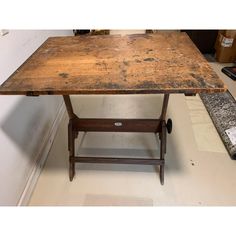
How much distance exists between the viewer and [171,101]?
2.48 m

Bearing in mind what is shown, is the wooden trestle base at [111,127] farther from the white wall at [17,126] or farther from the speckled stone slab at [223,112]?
the speckled stone slab at [223,112]

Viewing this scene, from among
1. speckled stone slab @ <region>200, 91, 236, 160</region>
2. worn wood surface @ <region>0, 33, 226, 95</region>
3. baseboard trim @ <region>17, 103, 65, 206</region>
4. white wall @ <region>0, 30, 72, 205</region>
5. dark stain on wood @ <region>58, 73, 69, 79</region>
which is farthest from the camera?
speckled stone slab @ <region>200, 91, 236, 160</region>

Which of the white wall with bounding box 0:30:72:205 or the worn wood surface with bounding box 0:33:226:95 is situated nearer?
the worn wood surface with bounding box 0:33:226:95

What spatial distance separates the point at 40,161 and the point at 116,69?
0.97 m

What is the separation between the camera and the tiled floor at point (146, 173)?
4.99 ft

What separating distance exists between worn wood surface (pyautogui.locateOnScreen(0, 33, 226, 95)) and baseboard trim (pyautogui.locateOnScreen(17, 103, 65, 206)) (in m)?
0.73

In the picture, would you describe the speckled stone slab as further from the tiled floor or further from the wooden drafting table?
the wooden drafting table

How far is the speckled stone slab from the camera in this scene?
1.87 meters

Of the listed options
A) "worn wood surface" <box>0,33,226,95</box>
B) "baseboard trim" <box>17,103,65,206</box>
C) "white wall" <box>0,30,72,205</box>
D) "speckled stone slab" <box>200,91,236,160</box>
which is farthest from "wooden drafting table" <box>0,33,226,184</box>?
"speckled stone slab" <box>200,91,236,160</box>

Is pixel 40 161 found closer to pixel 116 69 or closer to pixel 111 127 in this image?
pixel 111 127
